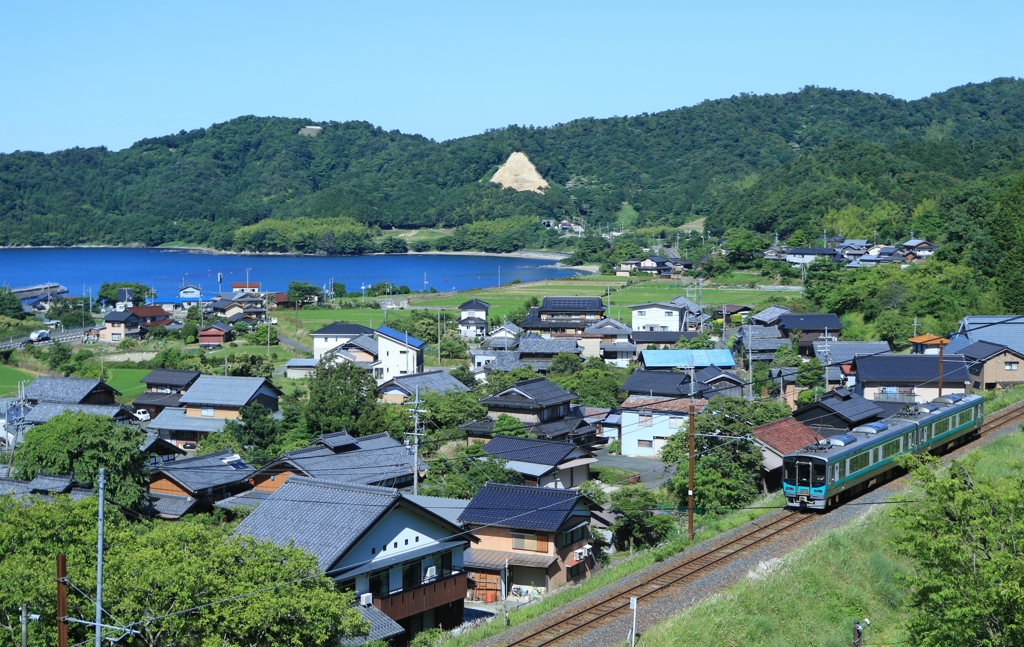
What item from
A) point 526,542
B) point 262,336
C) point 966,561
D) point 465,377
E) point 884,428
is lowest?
point 262,336

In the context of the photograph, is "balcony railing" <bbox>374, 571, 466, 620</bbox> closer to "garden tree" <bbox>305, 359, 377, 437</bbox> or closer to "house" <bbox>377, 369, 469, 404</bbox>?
"garden tree" <bbox>305, 359, 377, 437</bbox>

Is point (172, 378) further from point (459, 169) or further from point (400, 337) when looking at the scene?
point (459, 169)

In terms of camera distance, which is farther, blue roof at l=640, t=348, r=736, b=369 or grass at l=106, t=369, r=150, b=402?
grass at l=106, t=369, r=150, b=402

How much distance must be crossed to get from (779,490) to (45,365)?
24147 mm

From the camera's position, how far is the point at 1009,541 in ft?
21.9

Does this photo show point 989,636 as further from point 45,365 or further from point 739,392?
point 45,365

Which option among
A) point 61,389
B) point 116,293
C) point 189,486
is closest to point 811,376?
point 189,486

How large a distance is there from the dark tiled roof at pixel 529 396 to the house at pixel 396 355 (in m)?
7.86

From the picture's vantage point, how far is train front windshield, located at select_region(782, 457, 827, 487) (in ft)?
38.3

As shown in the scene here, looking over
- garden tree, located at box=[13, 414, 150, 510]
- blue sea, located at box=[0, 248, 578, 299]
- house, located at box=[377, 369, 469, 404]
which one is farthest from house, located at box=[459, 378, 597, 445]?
blue sea, located at box=[0, 248, 578, 299]

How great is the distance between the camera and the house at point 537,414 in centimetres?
1955

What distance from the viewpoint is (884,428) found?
43.8 ft

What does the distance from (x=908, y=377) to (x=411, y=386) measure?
10536 mm

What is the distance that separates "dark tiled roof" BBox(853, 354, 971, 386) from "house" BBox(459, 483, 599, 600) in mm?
10125
